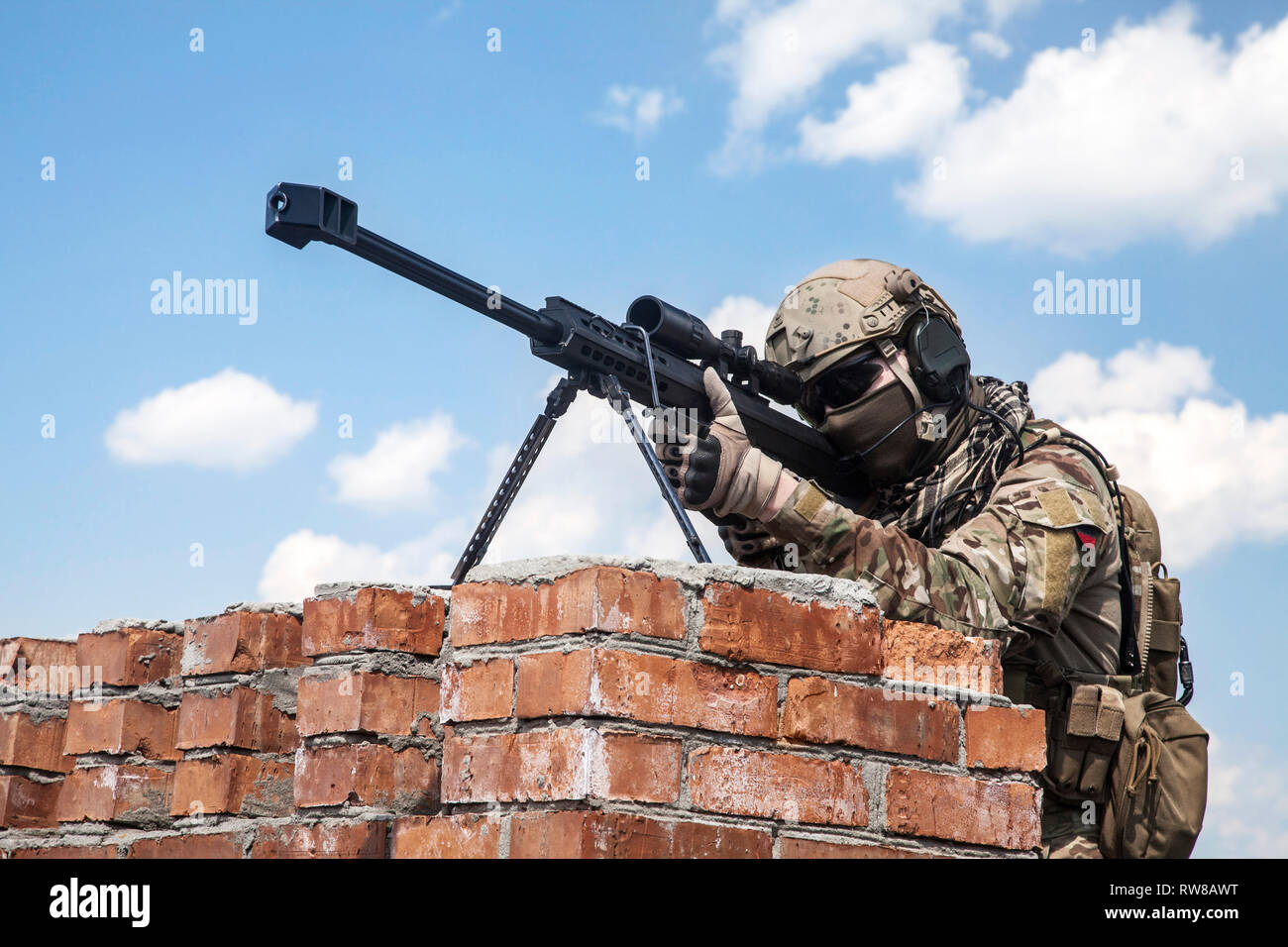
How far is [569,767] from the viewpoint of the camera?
7.12 feet

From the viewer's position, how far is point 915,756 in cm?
255

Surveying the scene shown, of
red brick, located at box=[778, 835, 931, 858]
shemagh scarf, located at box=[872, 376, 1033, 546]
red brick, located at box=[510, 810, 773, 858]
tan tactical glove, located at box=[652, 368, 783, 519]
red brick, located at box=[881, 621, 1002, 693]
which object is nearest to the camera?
red brick, located at box=[510, 810, 773, 858]

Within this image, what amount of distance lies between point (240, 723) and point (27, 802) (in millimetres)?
928

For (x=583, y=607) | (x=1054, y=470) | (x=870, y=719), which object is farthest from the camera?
(x=1054, y=470)

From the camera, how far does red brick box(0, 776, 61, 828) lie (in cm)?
346

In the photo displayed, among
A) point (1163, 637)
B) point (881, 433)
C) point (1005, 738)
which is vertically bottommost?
point (1005, 738)

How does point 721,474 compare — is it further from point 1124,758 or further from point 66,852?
point 66,852

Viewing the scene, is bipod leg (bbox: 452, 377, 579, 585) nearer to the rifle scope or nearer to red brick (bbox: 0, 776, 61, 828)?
the rifle scope

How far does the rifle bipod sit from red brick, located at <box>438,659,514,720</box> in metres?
0.74

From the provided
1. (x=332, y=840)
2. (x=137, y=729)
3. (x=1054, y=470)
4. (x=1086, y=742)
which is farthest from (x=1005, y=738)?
(x=137, y=729)

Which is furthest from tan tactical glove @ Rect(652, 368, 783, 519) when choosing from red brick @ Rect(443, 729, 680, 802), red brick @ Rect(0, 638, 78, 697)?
red brick @ Rect(0, 638, 78, 697)
